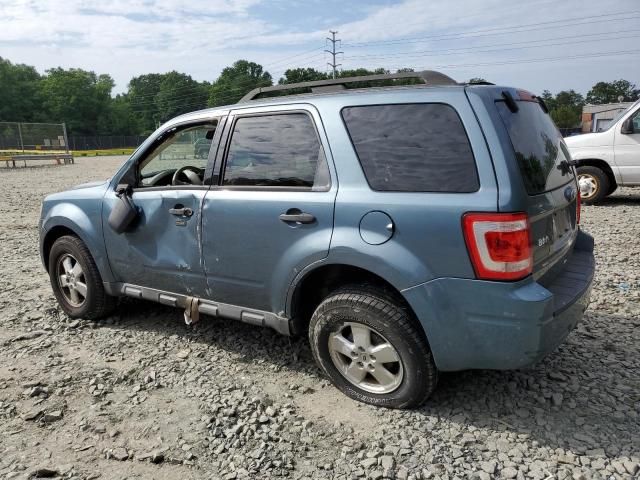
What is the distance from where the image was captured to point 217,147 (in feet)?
11.6

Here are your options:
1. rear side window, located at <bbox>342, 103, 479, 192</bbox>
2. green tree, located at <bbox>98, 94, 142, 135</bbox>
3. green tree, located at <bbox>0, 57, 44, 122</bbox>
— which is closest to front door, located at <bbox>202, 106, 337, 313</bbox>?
rear side window, located at <bbox>342, 103, 479, 192</bbox>

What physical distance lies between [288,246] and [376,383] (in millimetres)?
1006

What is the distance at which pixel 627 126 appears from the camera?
9.11 meters

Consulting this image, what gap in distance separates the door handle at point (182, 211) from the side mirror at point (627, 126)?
8.79m

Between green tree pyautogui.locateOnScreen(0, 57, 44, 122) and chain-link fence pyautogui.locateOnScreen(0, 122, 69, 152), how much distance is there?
5467cm

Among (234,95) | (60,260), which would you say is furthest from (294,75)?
(60,260)

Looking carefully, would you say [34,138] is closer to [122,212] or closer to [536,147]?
[122,212]

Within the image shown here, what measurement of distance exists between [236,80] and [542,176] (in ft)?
385

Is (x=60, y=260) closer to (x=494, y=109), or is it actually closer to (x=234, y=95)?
(x=494, y=109)

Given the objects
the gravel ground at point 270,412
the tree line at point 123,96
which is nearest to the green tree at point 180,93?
the tree line at point 123,96

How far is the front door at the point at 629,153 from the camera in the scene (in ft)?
29.7

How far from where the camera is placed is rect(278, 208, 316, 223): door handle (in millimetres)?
2984

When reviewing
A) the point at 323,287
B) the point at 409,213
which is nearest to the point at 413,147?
the point at 409,213

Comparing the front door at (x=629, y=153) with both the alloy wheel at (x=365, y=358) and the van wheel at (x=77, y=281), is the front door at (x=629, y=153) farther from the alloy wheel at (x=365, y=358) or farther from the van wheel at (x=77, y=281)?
the van wheel at (x=77, y=281)
